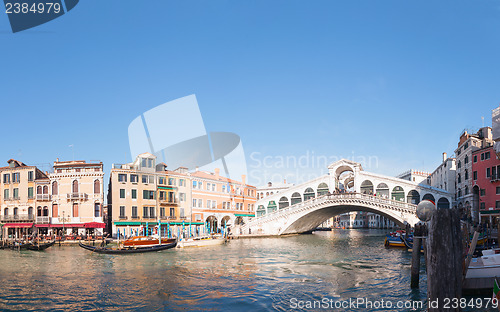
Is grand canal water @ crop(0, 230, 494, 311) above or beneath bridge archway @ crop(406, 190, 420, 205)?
beneath

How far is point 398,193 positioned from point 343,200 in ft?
23.6

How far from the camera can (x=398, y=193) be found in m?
37.0

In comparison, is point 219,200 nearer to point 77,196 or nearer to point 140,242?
point 77,196

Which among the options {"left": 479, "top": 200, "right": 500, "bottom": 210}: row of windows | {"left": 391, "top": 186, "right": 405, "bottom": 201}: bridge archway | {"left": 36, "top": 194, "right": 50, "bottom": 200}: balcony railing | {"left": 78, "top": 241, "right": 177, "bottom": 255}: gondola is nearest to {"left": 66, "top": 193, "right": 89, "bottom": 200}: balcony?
{"left": 36, "top": 194, "right": 50, "bottom": 200}: balcony railing

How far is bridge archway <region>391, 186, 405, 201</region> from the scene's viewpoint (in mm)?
36812

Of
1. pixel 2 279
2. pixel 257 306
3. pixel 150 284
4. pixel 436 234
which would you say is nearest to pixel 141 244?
pixel 2 279

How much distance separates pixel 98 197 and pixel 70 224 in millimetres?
2976

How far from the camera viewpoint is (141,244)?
73.0 ft

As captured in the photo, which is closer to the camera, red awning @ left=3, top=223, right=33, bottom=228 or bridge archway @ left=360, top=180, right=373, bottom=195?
red awning @ left=3, top=223, right=33, bottom=228

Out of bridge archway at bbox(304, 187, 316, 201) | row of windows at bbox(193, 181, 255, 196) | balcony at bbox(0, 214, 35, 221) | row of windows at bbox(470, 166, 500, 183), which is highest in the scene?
row of windows at bbox(470, 166, 500, 183)

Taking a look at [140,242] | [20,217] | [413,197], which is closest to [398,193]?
[413,197]

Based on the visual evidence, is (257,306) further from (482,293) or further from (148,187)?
(148,187)

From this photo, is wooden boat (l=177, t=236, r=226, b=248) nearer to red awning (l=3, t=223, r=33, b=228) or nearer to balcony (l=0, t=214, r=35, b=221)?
red awning (l=3, t=223, r=33, b=228)

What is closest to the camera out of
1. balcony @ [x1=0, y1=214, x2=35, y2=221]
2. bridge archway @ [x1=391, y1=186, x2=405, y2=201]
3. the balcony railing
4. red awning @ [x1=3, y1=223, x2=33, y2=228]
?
red awning @ [x1=3, y1=223, x2=33, y2=228]
